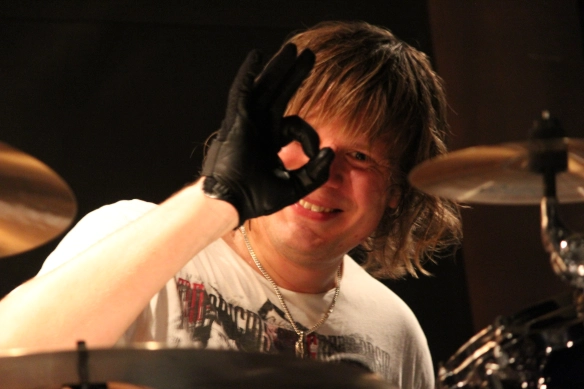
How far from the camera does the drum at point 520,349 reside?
3.23 ft

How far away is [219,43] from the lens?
6.22 ft

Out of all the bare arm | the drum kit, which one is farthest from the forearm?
the drum kit

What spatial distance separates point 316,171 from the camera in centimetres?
126

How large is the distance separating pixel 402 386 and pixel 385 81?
60 centimetres

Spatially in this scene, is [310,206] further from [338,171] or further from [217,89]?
[217,89]

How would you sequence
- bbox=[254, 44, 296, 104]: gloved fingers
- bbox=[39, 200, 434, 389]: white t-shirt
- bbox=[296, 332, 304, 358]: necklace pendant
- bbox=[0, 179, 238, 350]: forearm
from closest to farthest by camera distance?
bbox=[0, 179, 238, 350]: forearm → bbox=[254, 44, 296, 104]: gloved fingers → bbox=[39, 200, 434, 389]: white t-shirt → bbox=[296, 332, 304, 358]: necklace pendant

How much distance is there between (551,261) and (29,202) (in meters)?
0.63

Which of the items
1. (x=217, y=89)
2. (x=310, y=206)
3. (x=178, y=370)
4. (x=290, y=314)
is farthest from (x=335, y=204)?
(x=178, y=370)

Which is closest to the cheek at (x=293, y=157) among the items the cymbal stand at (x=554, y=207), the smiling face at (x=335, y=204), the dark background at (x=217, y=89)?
the smiling face at (x=335, y=204)

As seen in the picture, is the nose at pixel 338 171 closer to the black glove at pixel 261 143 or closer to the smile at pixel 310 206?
the smile at pixel 310 206

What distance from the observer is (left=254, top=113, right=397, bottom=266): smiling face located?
147 centimetres

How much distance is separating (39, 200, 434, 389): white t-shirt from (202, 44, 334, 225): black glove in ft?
0.74

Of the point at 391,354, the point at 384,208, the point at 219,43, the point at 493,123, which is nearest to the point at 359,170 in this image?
the point at 384,208

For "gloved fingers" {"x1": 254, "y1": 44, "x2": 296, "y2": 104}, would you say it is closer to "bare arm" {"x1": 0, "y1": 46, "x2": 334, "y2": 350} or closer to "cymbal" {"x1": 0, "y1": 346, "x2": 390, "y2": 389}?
"bare arm" {"x1": 0, "y1": 46, "x2": 334, "y2": 350}
